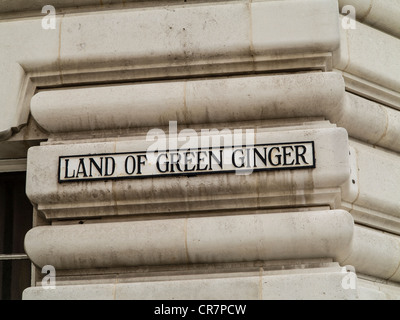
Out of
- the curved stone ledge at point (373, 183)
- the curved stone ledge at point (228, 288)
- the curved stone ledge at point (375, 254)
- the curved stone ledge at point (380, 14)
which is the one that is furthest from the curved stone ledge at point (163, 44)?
the curved stone ledge at point (228, 288)

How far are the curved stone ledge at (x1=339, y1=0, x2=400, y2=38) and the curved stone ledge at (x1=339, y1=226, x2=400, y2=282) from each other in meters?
2.44

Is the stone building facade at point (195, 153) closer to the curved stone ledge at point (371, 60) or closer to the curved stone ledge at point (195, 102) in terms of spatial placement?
the curved stone ledge at point (195, 102)

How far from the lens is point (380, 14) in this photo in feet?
40.4

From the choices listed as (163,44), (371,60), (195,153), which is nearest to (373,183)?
(371,60)

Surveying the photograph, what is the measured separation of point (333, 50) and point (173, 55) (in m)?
1.56

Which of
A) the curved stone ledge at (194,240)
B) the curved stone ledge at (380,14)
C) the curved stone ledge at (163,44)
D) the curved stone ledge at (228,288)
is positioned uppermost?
the curved stone ledge at (380,14)

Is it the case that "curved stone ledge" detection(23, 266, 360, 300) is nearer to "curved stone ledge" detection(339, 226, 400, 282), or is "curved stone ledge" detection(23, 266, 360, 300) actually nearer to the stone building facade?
the stone building facade

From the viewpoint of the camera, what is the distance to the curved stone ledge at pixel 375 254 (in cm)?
1080

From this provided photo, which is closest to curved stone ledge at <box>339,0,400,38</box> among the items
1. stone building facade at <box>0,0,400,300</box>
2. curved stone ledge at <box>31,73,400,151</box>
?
stone building facade at <box>0,0,400,300</box>

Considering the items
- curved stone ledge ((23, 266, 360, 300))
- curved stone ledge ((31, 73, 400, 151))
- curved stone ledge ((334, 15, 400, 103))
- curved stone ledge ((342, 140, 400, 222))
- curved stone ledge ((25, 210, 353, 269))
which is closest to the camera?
curved stone ledge ((23, 266, 360, 300))

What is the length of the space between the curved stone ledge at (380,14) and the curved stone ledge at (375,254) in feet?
8.01

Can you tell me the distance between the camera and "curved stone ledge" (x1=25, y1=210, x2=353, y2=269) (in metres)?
10.2

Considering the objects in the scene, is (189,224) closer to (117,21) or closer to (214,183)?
(214,183)

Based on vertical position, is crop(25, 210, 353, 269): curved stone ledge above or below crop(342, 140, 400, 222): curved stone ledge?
below
